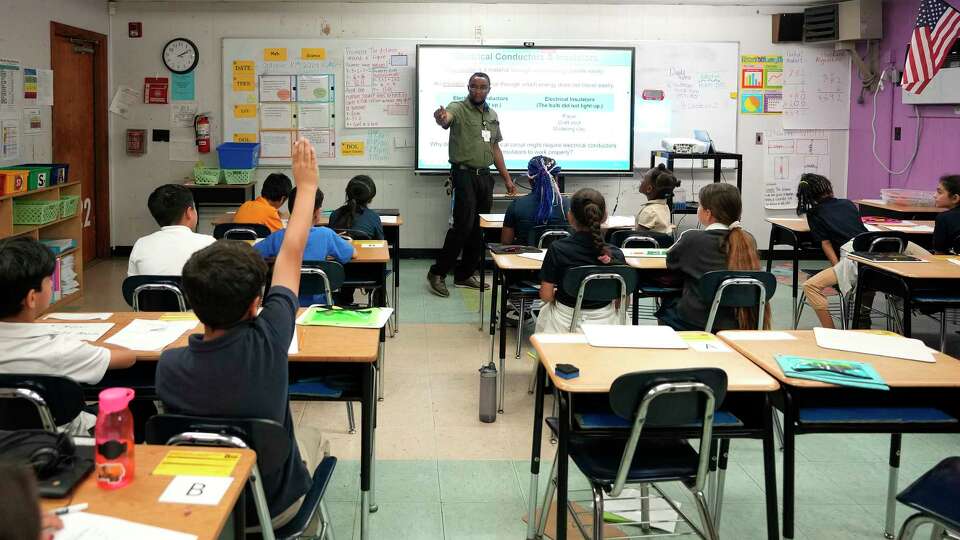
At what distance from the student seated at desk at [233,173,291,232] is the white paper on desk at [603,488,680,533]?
10.0 ft

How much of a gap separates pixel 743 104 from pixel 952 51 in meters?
2.06

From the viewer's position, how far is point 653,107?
9031mm

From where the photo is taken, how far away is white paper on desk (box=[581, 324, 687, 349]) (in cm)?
301

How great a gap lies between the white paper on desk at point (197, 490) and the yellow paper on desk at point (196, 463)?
0.02 meters

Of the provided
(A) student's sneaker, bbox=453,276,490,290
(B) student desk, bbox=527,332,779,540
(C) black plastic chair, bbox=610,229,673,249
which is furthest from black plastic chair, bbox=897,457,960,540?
(A) student's sneaker, bbox=453,276,490,290

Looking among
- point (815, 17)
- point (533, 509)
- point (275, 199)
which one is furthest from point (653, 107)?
point (533, 509)

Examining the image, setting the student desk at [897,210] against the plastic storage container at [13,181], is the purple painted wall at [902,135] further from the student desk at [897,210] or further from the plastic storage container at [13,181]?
the plastic storage container at [13,181]

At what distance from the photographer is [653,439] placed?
2818 millimetres

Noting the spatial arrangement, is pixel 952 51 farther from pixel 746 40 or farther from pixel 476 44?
pixel 476 44

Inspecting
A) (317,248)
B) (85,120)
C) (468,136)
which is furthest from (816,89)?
(85,120)

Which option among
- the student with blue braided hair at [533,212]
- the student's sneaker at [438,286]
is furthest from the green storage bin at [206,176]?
the student with blue braided hair at [533,212]

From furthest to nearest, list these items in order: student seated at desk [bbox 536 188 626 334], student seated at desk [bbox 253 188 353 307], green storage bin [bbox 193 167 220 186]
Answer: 1. green storage bin [bbox 193 167 220 186]
2. student seated at desk [bbox 253 188 353 307]
3. student seated at desk [bbox 536 188 626 334]

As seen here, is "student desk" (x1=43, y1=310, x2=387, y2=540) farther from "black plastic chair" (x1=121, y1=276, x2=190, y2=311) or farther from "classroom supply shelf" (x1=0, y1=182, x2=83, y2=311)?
"classroom supply shelf" (x1=0, y1=182, x2=83, y2=311)

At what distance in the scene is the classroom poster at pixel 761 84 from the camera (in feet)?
29.9
